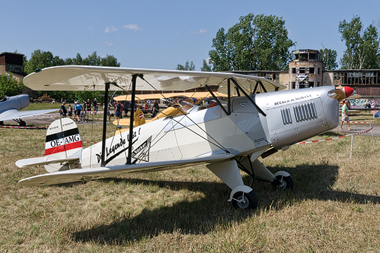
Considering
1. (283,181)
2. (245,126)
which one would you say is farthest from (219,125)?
(283,181)

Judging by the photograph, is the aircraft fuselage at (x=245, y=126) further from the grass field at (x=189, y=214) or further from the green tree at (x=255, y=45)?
the green tree at (x=255, y=45)

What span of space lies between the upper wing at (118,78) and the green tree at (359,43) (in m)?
55.6

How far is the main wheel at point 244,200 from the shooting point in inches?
186

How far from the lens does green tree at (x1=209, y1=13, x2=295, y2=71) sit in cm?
5931

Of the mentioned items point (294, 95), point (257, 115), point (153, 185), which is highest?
point (294, 95)

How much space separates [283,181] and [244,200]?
147 centimetres

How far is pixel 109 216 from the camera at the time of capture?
15.5 ft

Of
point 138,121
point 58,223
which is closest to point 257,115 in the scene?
point 58,223

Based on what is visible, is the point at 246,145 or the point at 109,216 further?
the point at 246,145

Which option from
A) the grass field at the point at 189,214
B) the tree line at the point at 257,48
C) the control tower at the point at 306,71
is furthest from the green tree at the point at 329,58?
the grass field at the point at 189,214

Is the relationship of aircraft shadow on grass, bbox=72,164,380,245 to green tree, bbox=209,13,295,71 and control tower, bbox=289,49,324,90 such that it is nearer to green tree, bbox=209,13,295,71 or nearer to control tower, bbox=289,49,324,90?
control tower, bbox=289,49,324,90

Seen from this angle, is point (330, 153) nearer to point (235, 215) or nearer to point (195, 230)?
point (235, 215)

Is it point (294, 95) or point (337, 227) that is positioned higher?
point (294, 95)

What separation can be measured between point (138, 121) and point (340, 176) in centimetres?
662
